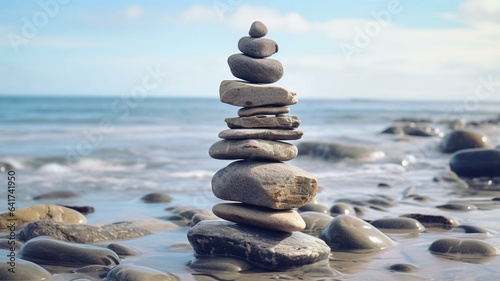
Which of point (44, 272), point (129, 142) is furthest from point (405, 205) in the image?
point (129, 142)

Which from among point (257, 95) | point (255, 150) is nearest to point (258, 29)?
point (257, 95)

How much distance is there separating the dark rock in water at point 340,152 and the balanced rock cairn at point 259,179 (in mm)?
11774

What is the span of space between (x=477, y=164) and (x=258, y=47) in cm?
900

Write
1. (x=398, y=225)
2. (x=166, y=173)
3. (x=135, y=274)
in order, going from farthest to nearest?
(x=166, y=173) < (x=398, y=225) < (x=135, y=274)

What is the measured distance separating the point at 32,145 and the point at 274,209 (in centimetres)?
1711

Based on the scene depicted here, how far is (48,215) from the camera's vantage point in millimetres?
8820

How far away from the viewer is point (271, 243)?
6719mm

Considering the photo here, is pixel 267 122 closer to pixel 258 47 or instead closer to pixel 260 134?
pixel 260 134

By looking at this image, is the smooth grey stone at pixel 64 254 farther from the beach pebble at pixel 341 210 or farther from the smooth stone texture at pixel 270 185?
the beach pebble at pixel 341 210

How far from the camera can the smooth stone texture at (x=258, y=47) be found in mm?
7199

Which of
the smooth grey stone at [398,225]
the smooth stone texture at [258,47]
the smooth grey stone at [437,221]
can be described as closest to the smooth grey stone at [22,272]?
the smooth stone texture at [258,47]

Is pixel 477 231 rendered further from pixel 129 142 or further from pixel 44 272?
pixel 129 142

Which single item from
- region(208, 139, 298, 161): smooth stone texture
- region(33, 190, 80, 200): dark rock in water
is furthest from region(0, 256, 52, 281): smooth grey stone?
region(33, 190, 80, 200): dark rock in water

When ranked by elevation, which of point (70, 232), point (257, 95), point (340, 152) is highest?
point (340, 152)
